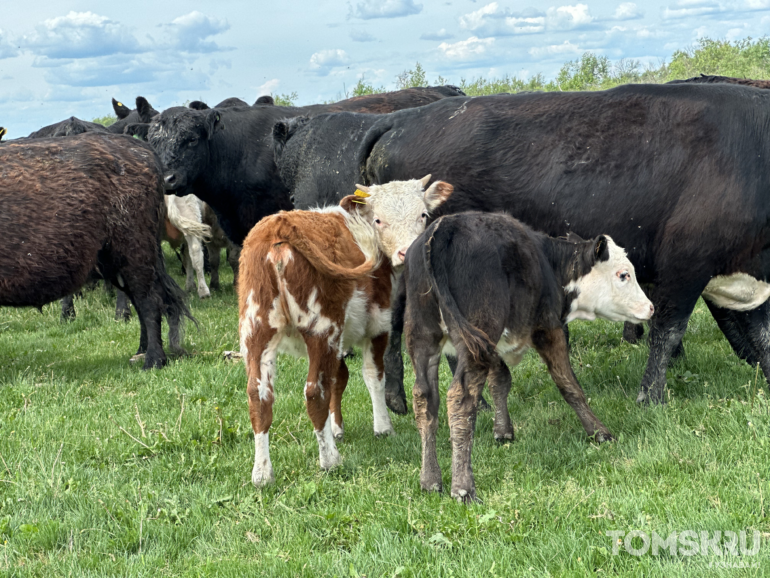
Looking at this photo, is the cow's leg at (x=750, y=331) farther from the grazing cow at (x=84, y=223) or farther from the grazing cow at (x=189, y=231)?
the grazing cow at (x=189, y=231)

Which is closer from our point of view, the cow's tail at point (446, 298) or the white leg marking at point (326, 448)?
the cow's tail at point (446, 298)

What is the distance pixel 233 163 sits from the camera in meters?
9.55

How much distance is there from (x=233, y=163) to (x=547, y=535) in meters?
7.05

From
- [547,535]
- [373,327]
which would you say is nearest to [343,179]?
[373,327]

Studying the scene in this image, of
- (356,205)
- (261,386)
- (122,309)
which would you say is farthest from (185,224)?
(261,386)

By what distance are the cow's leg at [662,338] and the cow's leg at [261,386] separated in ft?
9.31

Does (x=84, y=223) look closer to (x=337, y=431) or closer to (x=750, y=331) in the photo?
(x=337, y=431)

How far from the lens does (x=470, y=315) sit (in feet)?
14.3

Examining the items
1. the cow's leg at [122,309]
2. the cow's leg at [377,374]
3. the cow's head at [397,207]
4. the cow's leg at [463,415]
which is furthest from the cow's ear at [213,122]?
the cow's leg at [463,415]

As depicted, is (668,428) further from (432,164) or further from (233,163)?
(233,163)

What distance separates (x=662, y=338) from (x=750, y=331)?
0.82 meters

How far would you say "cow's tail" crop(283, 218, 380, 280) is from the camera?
4578 millimetres

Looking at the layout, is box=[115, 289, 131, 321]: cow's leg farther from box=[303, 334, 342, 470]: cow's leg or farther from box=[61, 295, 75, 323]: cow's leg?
box=[303, 334, 342, 470]: cow's leg

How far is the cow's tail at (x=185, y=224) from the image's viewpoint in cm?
1085
